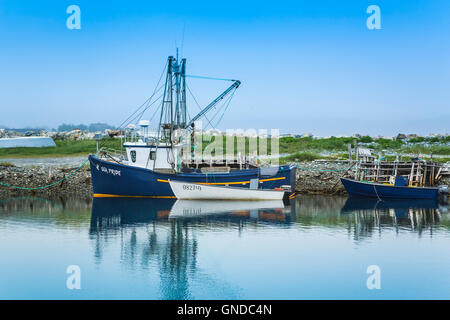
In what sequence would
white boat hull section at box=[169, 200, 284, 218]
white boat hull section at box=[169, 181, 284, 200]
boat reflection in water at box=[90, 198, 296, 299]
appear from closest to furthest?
boat reflection in water at box=[90, 198, 296, 299], white boat hull section at box=[169, 200, 284, 218], white boat hull section at box=[169, 181, 284, 200]

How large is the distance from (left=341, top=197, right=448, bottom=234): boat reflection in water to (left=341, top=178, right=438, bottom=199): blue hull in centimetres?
34

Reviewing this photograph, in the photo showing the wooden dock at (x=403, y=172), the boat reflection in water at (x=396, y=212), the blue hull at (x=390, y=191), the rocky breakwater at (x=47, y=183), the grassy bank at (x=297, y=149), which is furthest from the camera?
the grassy bank at (x=297, y=149)

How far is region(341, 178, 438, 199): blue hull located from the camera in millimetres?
24000

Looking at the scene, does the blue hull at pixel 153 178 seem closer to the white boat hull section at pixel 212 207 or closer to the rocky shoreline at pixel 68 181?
the white boat hull section at pixel 212 207

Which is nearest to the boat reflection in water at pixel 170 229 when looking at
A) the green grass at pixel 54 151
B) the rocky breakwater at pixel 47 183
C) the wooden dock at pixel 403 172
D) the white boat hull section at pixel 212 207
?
the white boat hull section at pixel 212 207

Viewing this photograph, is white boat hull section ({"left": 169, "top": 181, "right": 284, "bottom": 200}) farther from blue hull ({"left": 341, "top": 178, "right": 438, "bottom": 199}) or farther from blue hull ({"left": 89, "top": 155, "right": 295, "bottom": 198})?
blue hull ({"left": 341, "top": 178, "right": 438, "bottom": 199})

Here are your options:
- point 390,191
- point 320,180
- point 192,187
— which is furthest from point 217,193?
point 390,191

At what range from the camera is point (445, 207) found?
72.7 ft

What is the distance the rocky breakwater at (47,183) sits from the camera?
25.6 metres

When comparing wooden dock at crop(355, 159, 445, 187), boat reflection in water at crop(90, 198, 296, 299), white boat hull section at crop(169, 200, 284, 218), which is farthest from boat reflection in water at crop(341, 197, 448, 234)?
white boat hull section at crop(169, 200, 284, 218)

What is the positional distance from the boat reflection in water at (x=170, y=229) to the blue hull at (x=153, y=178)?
54 centimetres

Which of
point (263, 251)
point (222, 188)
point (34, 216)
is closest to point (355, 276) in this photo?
point (263, 251)

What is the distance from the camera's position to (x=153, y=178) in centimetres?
2277

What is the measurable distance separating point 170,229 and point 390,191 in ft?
45.1
